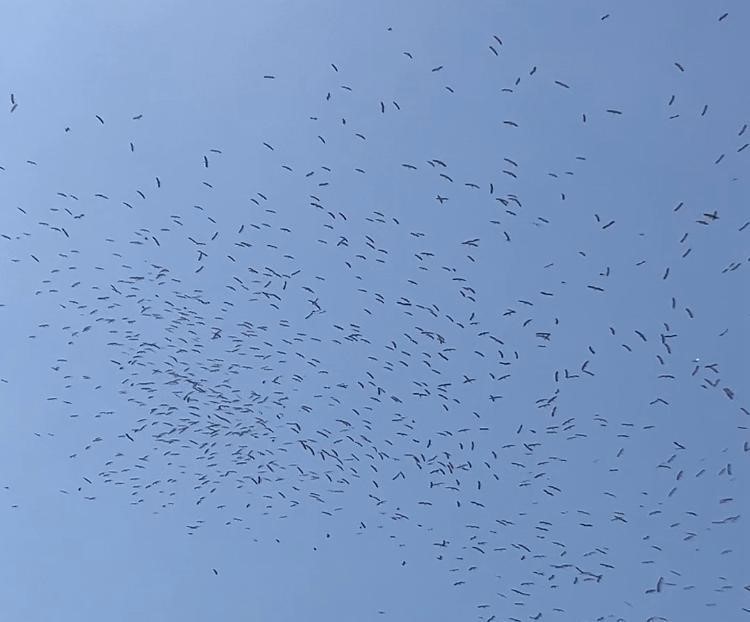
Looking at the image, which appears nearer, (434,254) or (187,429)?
(434,254)

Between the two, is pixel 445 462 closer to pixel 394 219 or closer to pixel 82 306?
pixel 394 219

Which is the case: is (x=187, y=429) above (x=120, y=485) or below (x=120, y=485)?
above

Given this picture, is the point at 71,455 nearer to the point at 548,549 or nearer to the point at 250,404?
the point at 250,404

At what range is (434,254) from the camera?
488cm

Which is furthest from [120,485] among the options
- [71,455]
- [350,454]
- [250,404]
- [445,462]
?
[445,462]

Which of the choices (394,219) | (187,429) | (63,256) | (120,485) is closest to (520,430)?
(394,219)

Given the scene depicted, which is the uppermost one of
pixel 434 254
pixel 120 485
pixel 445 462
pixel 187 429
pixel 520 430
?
pixel 434 254

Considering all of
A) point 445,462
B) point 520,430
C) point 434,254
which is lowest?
point 445,462

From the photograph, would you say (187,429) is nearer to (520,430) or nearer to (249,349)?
(249,349)

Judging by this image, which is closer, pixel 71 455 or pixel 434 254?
pixel 434 254

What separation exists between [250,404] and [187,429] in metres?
0.43

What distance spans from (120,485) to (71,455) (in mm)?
356

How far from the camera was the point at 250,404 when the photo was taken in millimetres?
5152

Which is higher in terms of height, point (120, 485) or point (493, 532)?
point (493, 532)
